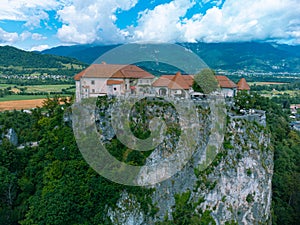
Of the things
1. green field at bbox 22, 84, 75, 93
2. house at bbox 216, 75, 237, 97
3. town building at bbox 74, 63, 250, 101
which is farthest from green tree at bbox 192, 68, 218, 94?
green field at bbox 22, 84, 75, 93

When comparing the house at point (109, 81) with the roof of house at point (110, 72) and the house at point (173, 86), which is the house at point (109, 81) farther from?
the house at point (173, 86)

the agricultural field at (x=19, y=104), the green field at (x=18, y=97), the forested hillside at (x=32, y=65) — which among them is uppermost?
the forested hillside at (x=32, y=65)

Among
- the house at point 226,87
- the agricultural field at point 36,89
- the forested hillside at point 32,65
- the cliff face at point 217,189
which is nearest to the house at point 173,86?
the house at point 226,87

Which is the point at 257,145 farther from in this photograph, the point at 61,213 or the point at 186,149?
the point at 61,213

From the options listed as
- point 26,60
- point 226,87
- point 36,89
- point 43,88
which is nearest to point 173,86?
point 226,87

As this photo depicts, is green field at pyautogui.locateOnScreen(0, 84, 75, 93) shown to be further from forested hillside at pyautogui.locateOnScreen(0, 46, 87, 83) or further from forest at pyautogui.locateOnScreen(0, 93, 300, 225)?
forest at pyautogui.locateOnScreen(0, 93, 300, 225)

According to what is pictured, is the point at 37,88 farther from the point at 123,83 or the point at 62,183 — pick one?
the point at 62,183
